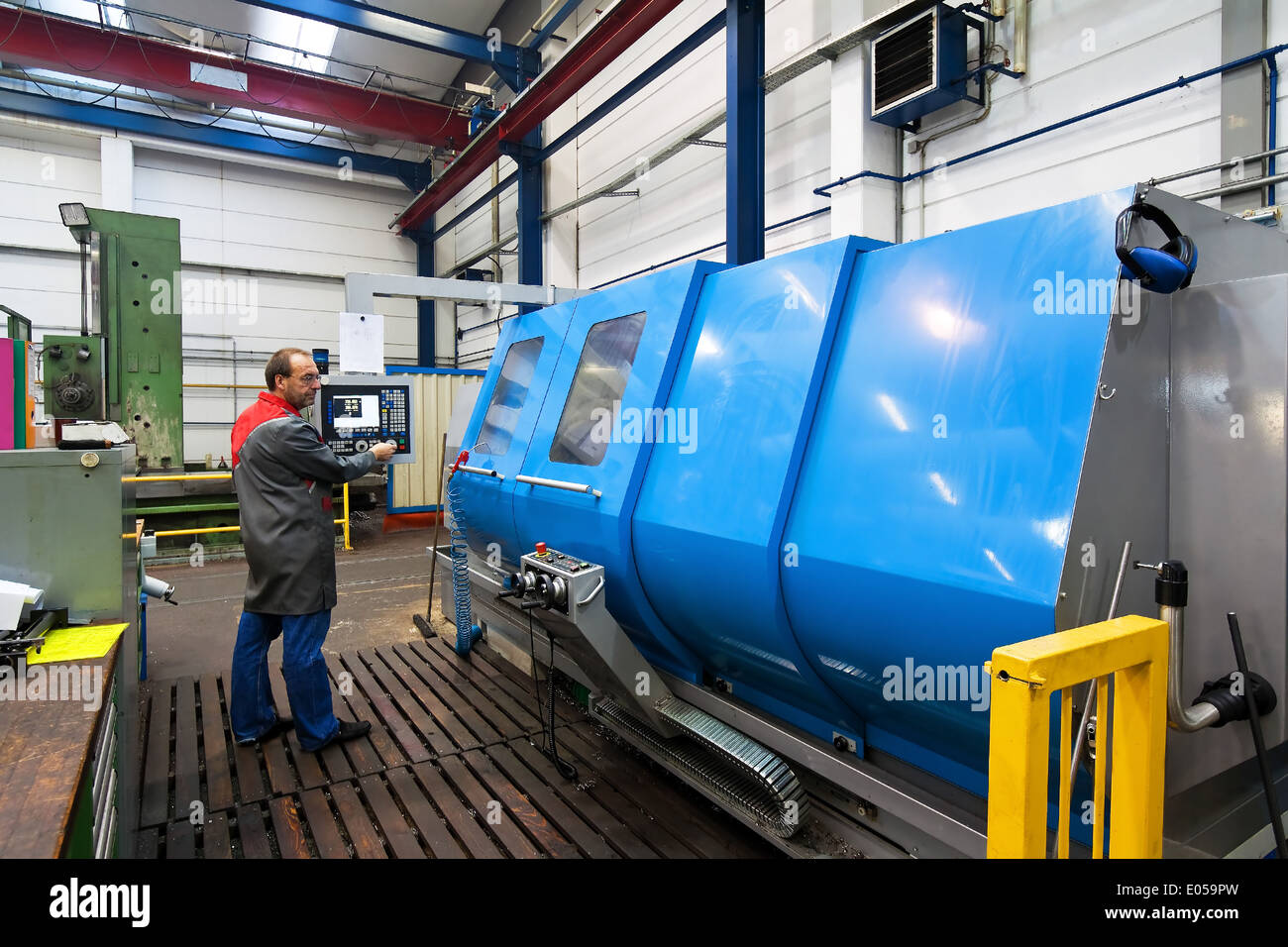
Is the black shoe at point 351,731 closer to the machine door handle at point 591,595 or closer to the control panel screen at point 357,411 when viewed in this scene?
the machine door handle at point 591,595

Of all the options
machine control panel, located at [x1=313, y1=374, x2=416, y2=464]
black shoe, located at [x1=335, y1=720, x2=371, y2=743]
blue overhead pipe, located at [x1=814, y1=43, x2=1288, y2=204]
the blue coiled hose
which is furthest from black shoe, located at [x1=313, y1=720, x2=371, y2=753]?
blue overhead pipe, located at [x1=814, y1=43, x2=1288, y2=204]

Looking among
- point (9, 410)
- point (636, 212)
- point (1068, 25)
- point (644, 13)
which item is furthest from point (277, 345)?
point (1068, 25)

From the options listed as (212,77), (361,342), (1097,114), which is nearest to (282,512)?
(361,342)

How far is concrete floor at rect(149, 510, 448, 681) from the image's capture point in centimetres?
419

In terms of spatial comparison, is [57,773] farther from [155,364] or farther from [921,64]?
[155,364]

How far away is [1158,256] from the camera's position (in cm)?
123

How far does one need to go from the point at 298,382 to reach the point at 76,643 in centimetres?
136

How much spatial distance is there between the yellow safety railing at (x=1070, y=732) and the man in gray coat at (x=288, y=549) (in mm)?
2429

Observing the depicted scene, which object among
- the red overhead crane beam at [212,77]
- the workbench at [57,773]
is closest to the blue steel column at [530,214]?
the red overhead crane beam at [212,77]

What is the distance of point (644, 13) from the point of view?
4.93 m

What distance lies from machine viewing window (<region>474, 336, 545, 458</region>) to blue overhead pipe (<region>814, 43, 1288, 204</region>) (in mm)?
2075

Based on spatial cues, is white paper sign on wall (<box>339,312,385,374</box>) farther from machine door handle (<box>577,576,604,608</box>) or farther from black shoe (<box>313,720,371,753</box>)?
machine door handle (<box>577,576,604,608</box>)

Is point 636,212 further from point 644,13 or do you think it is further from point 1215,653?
point 1215,653
